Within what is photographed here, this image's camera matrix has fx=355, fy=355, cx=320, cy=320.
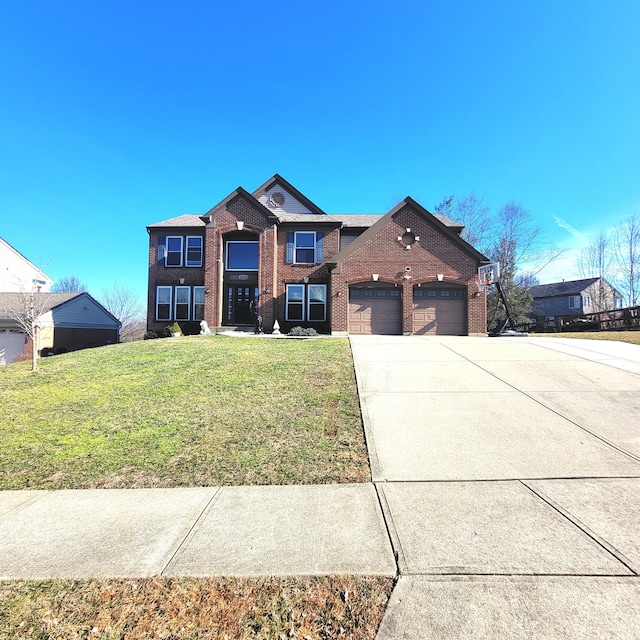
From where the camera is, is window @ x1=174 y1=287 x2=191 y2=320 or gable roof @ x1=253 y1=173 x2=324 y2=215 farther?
gable roof @ x1=253 y1=173 x2=324 y2=215

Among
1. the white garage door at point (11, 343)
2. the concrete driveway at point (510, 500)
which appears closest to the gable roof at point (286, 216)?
the white garage door at point (11, 343)

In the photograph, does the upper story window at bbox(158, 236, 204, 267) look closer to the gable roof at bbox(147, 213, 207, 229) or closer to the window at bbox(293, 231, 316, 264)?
the gable roof at bbox(147, 213, 207, 229)

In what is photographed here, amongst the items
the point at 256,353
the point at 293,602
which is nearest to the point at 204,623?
the point at 293,602

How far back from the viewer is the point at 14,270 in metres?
29.3

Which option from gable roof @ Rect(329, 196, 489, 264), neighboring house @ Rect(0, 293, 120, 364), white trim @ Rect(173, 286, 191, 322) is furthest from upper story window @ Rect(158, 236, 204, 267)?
gable roof @ Rect(329, 196, 489, 264)

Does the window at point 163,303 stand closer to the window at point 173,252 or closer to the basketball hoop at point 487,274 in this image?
the window at point 173,252

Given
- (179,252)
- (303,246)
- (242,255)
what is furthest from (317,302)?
(179,252)

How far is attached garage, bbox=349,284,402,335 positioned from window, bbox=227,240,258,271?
6.37 metres

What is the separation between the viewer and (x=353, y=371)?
8.88m

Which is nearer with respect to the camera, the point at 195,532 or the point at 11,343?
the point at 195,532

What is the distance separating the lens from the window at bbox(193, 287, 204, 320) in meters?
20.9

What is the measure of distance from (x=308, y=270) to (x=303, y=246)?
4.85ft

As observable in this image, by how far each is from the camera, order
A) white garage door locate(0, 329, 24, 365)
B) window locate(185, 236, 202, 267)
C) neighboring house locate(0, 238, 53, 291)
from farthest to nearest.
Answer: neighboring house locate(0, 238, 53, 291)
white garage door locate(0, 329, 24, 365)
window locate(185, 236, 202, 267)

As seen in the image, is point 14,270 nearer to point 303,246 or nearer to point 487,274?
point 303,246
